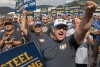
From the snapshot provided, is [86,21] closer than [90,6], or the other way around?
[90,6]

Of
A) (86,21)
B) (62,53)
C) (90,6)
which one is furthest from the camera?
(62,53)

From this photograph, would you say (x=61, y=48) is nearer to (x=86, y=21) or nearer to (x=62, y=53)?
(x=62, y=53)

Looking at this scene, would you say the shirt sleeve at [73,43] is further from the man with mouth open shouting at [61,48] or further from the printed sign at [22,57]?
the printed sign at [22,57]

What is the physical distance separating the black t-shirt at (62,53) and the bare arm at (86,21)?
14 cm

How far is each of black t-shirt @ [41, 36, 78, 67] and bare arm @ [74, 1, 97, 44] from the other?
0.14m

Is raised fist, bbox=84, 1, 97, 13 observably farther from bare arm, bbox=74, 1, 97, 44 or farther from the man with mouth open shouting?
the man with mouth open shouting

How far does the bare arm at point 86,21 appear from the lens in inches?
144

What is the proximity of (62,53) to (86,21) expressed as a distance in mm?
545

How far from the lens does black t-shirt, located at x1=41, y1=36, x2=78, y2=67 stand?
164 inches

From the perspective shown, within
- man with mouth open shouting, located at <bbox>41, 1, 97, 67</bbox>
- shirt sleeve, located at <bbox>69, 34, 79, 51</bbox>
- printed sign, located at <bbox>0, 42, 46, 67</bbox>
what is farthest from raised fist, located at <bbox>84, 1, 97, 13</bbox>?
printed sign, located at <bbox>0, 42, 46, 67</bbox>

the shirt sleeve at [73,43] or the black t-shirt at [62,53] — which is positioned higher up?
the shirt sleeve at [73,43]

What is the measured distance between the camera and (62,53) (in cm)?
418

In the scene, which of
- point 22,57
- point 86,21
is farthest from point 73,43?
point 22,57

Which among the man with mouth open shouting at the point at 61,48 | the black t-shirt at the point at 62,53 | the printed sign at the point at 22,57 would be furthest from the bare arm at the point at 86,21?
the printed sign at the point at 22,57
